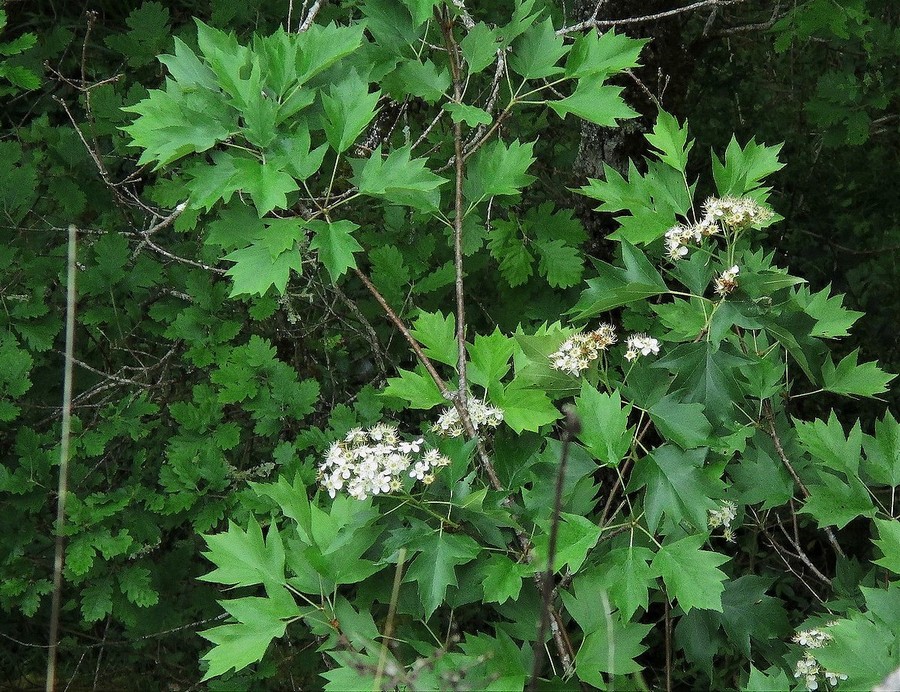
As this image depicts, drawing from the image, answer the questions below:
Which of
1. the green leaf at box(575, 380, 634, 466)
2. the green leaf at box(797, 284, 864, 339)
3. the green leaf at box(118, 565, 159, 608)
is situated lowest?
the green leaf at box(118, 565, 159, 608)

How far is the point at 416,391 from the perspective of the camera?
1980mm

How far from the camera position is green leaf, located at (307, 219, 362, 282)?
74.1 inches

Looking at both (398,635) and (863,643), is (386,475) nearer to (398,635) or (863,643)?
(398,635)

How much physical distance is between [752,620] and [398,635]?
0.78 meters

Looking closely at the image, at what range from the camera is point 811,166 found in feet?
13.7

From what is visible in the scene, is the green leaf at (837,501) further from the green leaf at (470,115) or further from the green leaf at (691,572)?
the green leaf at (470,115)

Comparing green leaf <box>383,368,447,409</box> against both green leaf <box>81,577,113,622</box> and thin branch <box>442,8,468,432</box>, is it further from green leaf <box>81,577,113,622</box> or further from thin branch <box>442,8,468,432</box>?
green leaf <box>81,577,113,622</box>

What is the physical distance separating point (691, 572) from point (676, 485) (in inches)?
6.1

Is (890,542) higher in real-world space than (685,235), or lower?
lower

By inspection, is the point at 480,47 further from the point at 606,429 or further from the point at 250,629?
the point at 250,629

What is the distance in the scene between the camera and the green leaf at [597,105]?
2.11 meters

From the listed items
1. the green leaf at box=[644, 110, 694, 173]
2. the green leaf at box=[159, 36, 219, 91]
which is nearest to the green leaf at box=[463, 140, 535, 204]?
the green leaf at box=[644, 110, 694, 173]

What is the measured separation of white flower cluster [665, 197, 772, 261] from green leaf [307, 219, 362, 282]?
62 cm

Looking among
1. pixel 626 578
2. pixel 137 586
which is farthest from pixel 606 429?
pixel 137 586
